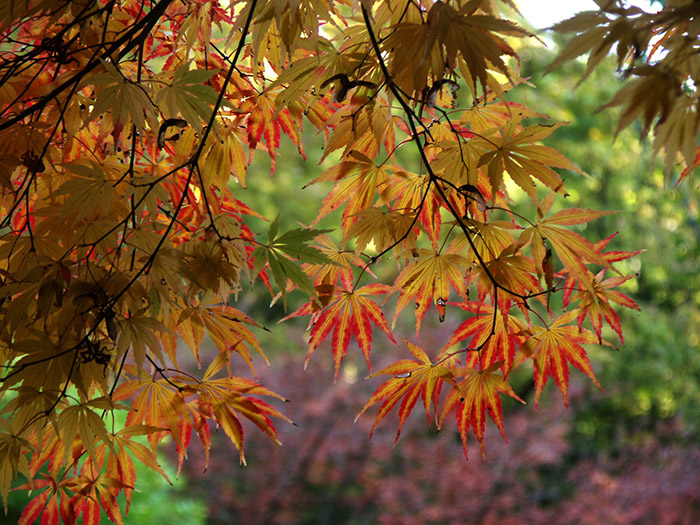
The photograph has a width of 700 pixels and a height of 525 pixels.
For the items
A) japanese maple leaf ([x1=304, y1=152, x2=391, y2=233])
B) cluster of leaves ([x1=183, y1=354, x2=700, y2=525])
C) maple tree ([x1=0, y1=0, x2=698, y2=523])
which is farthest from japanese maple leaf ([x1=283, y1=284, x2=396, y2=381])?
cluster of leaves ([x1=183, y1=354, x2=700, y2=525])

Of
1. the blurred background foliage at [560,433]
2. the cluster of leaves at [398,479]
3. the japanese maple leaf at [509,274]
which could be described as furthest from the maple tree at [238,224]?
the cluster of leaves at [398,479]

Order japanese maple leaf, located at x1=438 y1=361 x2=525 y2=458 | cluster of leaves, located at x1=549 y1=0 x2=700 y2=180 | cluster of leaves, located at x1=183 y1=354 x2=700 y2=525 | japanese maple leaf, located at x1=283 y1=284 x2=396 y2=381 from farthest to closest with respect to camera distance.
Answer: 1. cluster of leaves, located at x1=183 y1=354 x2=700 y2=525
2. japanese maple leaf, located at x1=283 y1=284 x2=396 y2=381
3. japanese maple leaf, located at x1=438 y1=361 x2=525 y2=458
4. cluster of leaves, located at x1=549 y1=0 x2=700 y2=180

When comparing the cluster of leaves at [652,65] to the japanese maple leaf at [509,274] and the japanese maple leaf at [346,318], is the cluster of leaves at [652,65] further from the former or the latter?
the japanese maple leaf at [346,318]

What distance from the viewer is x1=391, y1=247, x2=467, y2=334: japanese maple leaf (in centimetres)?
95

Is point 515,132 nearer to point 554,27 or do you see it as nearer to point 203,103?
point 554,27

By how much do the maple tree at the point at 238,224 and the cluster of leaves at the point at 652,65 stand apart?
19mm

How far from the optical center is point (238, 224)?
3.01 ft

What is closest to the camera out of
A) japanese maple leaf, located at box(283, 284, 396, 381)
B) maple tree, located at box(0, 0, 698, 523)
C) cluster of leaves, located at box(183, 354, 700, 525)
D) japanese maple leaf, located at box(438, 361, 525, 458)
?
maple tree, located at box(0, 0, 698, 523)

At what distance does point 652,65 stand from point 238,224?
0.55 meters

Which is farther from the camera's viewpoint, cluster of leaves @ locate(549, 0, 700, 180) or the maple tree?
the maple tree

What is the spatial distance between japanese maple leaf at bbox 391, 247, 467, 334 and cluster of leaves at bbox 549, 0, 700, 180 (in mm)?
366

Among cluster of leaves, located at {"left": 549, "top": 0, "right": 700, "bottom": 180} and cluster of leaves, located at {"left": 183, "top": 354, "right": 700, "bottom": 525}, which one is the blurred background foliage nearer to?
cluster of leaves, located at {"left": 183, "top": 354, "right": 700, "bottom": 525}

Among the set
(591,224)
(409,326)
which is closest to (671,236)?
(591,224)

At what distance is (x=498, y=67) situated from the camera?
26.6 inches
